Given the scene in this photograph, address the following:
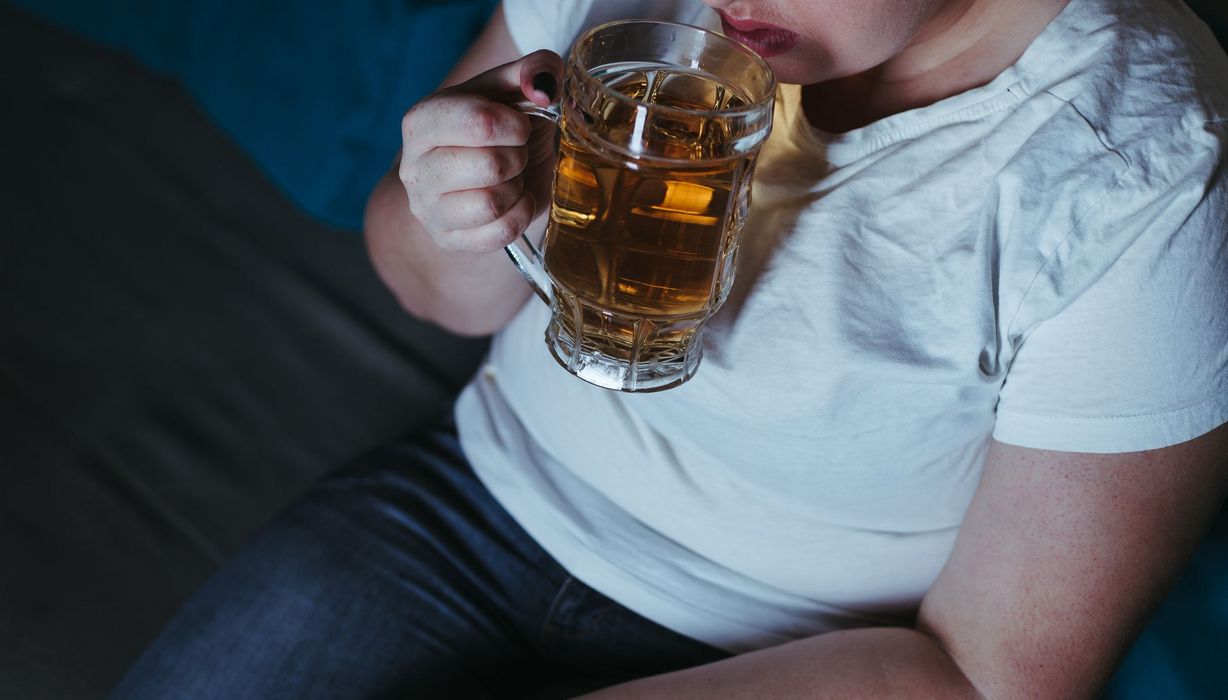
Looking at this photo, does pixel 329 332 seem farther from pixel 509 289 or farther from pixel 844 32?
pixel 844 32

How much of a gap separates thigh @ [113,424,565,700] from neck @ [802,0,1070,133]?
614 mm

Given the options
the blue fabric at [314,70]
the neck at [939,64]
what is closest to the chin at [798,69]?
the neck at [939,64]

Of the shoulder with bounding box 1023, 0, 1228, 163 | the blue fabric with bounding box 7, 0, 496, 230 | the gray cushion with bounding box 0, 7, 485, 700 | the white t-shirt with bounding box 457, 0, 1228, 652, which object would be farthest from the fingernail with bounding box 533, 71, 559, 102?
the blue fabric with bounding box 7, 0, 496, 230

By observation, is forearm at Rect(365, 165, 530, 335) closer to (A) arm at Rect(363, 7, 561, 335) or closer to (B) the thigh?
(A) arm at Rect(363, 7, 561, 335)

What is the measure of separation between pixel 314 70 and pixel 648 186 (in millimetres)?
1395

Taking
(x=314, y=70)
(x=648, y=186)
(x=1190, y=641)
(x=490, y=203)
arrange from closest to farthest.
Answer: (x=648, y=186) → (x=490, y=203) → (x=1190, y=641) → (x=314, y=70)

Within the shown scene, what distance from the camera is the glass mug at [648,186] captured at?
2.41 ft

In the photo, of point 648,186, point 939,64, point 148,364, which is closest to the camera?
point 648,186

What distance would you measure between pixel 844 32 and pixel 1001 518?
0.44 m

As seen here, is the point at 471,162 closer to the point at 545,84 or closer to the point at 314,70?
the point at 545,84

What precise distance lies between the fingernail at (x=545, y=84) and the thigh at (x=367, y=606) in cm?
63

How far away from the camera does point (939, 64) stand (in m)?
1.01

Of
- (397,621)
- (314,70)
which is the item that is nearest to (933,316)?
(397,621)

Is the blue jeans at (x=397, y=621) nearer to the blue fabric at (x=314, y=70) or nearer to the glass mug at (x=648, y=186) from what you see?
the glass mug at (x=648, y=186)
